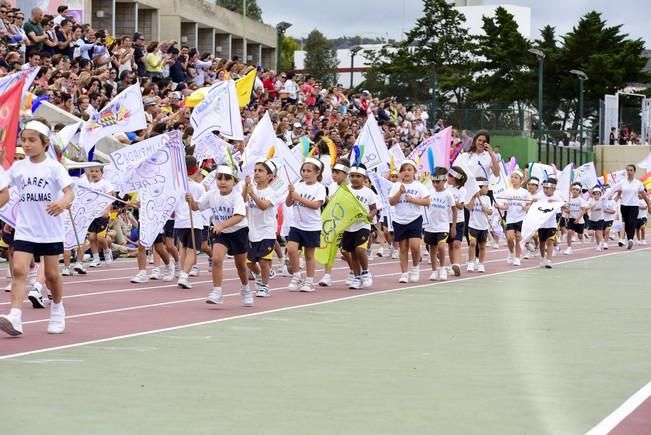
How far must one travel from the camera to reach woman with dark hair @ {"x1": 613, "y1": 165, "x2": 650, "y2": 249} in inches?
1275

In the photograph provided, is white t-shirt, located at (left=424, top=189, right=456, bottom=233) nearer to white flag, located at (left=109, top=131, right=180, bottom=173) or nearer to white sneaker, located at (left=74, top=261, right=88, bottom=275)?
white flag, located at (left=109, top=131, right=180, bottom=173)

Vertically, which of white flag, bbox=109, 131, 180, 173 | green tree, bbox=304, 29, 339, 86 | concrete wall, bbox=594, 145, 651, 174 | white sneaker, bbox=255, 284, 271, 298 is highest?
green tree, bbox=304, 29, 339, 86

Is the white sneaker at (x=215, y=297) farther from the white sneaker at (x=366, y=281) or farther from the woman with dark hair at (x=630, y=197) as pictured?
the woman with dark hair at (x=630, y=197)

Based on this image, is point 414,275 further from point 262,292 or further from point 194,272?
point 262,292

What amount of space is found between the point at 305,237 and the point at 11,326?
22.1ft

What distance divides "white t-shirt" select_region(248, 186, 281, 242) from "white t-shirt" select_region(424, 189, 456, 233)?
155 inches

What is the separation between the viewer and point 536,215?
24.0 meters

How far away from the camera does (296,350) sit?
428 inches

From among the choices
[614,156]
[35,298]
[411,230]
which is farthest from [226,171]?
[614,156]

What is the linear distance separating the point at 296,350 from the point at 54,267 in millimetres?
2473

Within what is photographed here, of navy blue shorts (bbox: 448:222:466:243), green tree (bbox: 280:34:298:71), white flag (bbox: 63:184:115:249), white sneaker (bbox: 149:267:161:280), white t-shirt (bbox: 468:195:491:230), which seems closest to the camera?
white flag (bbox: 63:184:115:249)

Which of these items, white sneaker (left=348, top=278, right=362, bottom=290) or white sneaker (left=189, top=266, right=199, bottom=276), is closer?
white sneaker (left=348, top=278, right=362, bottom=290)

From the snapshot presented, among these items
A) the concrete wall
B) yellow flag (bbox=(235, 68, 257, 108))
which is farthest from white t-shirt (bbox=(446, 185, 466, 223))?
the concrete wall

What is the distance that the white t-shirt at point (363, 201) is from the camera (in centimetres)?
1795
